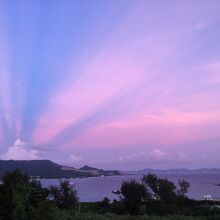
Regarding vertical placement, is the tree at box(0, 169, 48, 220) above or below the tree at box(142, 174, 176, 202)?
below

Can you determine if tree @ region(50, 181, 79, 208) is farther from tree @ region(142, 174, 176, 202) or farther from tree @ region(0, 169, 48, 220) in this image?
tree @ region(0, 169, 48, 220)

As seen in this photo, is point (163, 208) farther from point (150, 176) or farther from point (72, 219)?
point (72, 219)

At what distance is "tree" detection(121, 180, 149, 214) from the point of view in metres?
49.2

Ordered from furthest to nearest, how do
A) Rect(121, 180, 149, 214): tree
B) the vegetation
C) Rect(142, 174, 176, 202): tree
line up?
Rect(142, 174, 176, 202): tree
Rect(121, 180, 149, 214): tree
the vegetation

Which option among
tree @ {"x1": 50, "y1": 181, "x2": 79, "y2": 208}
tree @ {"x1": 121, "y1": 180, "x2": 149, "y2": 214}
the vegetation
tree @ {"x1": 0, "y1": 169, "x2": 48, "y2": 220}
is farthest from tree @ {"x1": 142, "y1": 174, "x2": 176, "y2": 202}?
tree @ {"x1": 0, "y1": 169, "x2": 48, "y2": 220}

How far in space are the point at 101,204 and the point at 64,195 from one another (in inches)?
284

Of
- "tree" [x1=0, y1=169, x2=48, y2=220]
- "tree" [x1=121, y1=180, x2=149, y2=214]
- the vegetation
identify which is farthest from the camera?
"tree" [x1=121, y1=180, x2=149, y2=214]

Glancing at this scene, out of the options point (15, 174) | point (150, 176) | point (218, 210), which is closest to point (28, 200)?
point (15, 174)

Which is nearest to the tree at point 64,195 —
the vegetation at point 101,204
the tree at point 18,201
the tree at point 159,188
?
the vegetation at point 101,204

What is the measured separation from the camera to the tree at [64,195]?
5060cm

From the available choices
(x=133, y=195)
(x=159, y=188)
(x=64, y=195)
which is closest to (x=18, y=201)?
(x=133, y=195)

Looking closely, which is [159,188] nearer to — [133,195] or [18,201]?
[133,195]

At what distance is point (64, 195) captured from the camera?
5166 cm

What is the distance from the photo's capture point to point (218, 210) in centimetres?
4456
